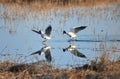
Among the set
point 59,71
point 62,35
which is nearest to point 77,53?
point 59,71

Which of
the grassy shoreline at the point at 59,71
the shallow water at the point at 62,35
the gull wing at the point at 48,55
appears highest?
the shallow water at the point at 62,35

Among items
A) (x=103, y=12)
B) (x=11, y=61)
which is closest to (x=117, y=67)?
(x=11, y=61)

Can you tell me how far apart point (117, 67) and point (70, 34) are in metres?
4.31

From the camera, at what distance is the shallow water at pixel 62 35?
33.1 feet

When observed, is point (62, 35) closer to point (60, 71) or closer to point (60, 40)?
point (60, 40)

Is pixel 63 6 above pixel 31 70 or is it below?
above

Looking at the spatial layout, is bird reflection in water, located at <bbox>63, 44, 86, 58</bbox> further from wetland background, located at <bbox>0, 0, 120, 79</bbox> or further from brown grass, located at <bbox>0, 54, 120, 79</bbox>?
brown grass, located at <bbox>0, 54, 120, 79</bbox>

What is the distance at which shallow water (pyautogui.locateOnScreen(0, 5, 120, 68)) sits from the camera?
33.1 feet

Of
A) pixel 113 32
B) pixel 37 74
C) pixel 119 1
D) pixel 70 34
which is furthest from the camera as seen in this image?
pixel 119 1

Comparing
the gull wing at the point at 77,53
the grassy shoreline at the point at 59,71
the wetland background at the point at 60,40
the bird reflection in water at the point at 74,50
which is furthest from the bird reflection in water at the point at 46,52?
the grassy shoreline at the point at 59,71

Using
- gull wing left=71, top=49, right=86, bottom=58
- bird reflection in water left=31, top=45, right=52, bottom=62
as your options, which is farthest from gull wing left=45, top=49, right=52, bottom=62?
gull wing left=71, top=49, right=86, bottom=58

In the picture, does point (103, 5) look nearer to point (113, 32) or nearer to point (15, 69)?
point (113, 32)

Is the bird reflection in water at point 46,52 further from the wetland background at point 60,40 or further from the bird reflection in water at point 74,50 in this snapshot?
the bird reflection in water at point 74,50

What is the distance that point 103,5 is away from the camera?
21.2 metres
